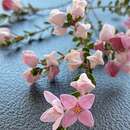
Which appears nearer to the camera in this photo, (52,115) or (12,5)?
(52,115)

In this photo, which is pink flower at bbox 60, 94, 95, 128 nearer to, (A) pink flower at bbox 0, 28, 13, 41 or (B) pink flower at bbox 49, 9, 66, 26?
(B) pink flower at bbox 49, 9, 66, 26

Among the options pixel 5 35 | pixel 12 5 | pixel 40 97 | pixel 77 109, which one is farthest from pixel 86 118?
pixel 12 5

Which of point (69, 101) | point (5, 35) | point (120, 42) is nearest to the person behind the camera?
point (69, 101)

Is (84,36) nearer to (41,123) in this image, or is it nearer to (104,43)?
(104,43)

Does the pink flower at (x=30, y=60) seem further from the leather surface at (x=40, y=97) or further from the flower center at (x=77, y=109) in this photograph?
the flower center at (x=77, y=109)

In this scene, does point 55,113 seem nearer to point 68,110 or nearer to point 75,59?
point 68,110

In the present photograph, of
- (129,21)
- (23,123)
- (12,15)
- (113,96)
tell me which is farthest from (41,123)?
(12,15)

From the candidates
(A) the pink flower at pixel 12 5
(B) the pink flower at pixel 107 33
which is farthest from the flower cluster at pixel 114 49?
(A) the pink flower at pixel 12 5
